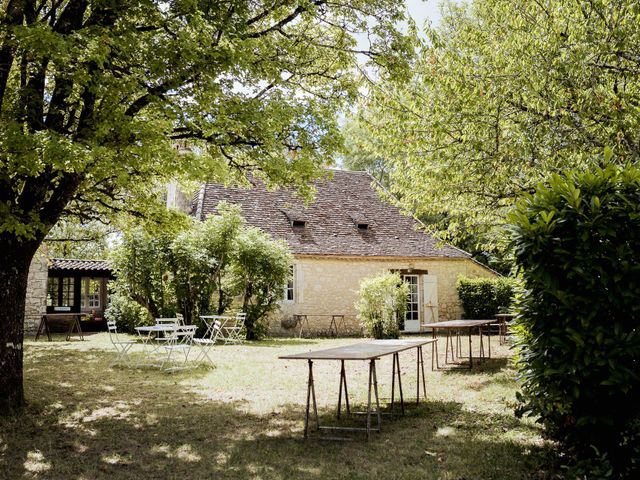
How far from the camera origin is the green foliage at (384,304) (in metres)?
16.3

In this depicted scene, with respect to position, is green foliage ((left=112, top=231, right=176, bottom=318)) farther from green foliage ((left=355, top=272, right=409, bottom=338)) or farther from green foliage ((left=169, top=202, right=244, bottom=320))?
green foliage ((left=355, top=272, right=409, bottom=338))

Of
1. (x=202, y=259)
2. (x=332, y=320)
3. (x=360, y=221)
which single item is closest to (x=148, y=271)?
(x=202, y=259)

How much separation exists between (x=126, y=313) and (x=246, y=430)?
1363cm

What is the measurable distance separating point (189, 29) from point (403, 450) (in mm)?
5226

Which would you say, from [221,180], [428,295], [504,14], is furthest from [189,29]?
[428,295]

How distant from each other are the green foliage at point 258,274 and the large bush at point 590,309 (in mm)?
13106

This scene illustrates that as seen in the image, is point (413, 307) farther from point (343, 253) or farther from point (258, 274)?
point (258, 274)

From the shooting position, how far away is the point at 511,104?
A: 23.9 ft

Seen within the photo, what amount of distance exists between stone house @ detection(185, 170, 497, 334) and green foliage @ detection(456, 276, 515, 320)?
53cm

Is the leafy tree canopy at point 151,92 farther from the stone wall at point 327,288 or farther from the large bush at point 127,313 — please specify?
the stone wall at point 327,288

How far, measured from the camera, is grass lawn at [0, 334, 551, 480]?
189 inches

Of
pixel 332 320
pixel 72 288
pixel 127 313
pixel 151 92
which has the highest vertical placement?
pixel 151 92

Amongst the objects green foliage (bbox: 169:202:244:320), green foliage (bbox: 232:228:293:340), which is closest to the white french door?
green foliage (bbox: 232:228:293:340)

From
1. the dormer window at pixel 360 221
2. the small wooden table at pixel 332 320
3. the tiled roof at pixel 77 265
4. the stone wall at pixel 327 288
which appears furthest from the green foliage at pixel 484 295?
the tiled roof at pixel 77 265
